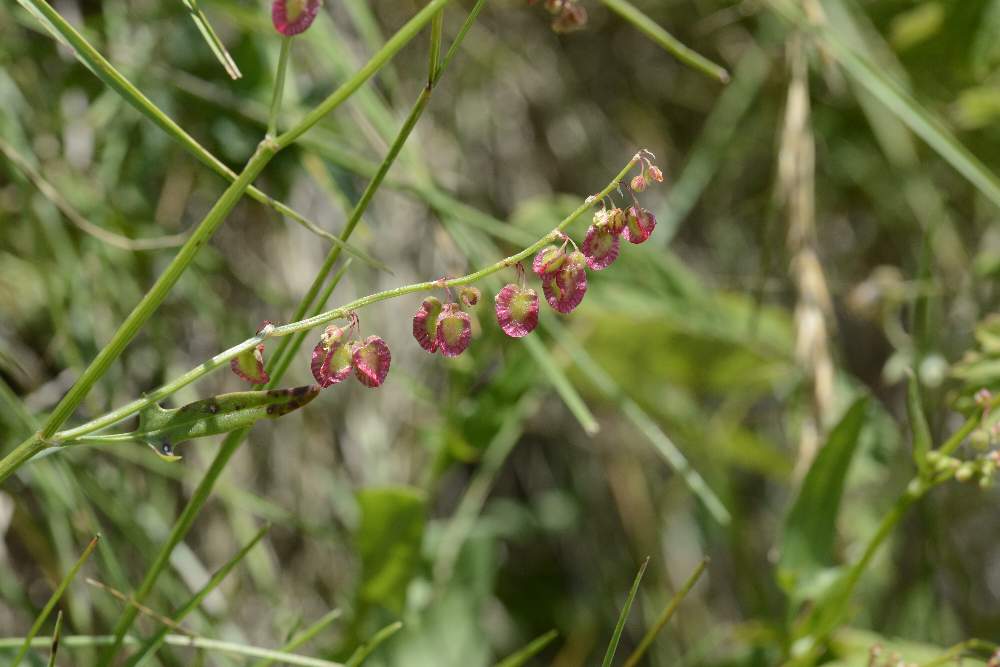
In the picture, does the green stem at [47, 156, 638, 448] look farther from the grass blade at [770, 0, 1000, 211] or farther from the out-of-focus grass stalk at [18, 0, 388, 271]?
the grass blade at [770, 0, 1000, 211]

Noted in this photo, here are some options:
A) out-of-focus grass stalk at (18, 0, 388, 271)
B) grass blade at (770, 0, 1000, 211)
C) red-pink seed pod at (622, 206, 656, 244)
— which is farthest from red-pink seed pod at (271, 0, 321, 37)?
grass blade at (770, 0, 1000, 211)

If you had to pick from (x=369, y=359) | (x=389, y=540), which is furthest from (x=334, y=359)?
(x=389, y=540)

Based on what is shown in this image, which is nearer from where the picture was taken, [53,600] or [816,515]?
[53,600]

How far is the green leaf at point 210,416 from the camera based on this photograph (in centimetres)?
49

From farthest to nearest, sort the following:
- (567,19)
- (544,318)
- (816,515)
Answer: (544,318)
(816,515)
(567,19)

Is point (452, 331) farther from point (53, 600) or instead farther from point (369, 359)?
point (53, 600)

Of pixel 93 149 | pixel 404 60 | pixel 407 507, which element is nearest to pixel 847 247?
pixel 404 60

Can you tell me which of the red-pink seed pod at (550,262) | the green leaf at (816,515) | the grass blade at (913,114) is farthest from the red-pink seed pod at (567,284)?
the grass blade at (913,114)

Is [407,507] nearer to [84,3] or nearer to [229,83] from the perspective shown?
[229,83]

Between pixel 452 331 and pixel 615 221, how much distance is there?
10cm

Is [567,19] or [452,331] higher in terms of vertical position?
[567,19]

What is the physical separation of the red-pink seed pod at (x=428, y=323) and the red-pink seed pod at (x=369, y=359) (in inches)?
0.8

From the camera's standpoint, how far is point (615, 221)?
50 cm

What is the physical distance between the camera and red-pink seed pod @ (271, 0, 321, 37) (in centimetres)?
47
